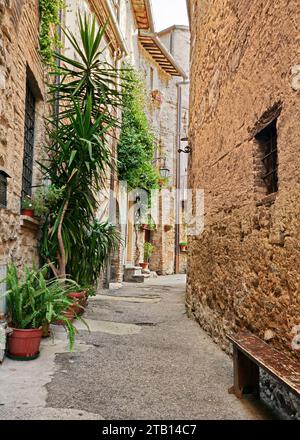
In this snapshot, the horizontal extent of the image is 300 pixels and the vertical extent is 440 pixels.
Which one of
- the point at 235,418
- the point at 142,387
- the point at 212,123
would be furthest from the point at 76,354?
the point at 212,123

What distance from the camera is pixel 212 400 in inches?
95.7

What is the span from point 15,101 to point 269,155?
8.08ft

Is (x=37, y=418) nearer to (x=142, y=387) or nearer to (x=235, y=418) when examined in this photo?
(x=142, y=387)

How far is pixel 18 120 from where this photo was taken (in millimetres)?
3641

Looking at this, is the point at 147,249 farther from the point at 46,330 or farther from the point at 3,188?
the point at 3,188

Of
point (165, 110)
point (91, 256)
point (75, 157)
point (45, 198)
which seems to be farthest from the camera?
point (165, 110)

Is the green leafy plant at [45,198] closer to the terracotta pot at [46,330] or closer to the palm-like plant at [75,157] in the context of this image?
the palm-like plant at [75,157]

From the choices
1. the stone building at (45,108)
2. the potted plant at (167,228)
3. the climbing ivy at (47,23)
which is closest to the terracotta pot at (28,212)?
the stone building at (45,108)

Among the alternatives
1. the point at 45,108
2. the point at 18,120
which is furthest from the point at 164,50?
the point at 18,120

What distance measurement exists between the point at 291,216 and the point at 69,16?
6051mm

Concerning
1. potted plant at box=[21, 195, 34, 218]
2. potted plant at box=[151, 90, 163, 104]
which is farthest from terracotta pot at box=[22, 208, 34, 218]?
potted plant at box=[151, 90, 163, 104]

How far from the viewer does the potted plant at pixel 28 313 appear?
2932mm

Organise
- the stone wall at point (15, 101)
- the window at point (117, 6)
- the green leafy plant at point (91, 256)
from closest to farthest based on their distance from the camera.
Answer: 1. the stone wall at point (15, 101)
2. the green leafy plant at point (91, 256)
3. the window at point (117, 6)

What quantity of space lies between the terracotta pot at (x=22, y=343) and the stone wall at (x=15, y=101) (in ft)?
2.24
